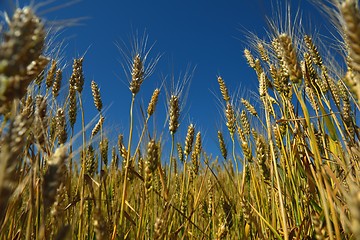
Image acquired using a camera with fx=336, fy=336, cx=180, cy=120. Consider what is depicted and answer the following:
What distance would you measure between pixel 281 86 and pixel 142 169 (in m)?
1.00

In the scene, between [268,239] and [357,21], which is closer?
[357,21]

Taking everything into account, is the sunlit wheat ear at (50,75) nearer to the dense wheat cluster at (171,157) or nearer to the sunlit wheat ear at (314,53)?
the dense wheat cluster at (171,157)

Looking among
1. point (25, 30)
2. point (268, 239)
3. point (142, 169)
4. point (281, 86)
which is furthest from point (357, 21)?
point (142, 169)

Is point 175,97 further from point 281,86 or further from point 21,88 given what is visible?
point 21,88

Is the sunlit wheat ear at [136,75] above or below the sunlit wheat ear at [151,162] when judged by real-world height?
above

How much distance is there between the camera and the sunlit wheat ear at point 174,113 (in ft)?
6.64

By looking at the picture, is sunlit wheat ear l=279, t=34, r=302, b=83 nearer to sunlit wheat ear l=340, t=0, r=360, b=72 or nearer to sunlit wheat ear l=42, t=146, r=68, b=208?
Result: sunlit wheat ear l=340, t=0, r=360, b=72

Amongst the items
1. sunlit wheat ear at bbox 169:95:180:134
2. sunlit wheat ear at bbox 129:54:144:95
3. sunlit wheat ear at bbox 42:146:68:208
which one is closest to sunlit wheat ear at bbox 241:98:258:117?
sunlit wheat ear at bbox 169:95:180:134

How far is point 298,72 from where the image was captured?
1.45 metres

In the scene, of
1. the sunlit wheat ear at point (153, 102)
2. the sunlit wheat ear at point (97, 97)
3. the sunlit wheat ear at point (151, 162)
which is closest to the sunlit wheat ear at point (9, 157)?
the sunlit wheat ear at point (151, 162)

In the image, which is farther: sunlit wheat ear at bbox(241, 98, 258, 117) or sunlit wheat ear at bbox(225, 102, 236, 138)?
sunlit wheat ear at bbox(241, 98, 258, 117)

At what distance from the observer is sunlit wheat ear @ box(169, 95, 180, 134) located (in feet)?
A: 6.64

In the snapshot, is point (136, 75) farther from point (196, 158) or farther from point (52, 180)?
point (52, 180)

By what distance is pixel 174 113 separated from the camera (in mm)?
2107
